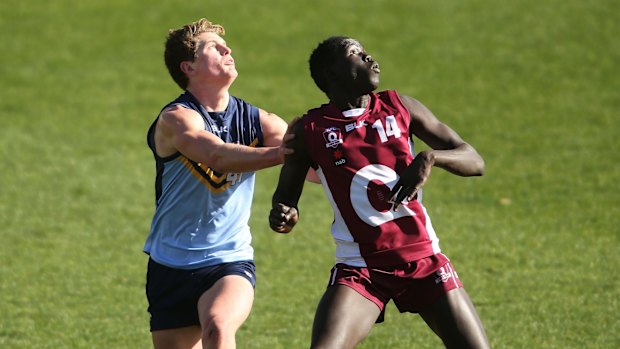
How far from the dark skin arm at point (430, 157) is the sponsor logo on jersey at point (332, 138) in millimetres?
362

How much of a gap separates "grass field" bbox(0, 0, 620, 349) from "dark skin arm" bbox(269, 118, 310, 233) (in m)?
2.63

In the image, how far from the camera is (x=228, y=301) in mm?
5660

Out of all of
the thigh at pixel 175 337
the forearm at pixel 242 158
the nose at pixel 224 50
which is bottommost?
the thigh at pixel 175 337

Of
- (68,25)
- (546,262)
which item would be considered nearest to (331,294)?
(546,262)

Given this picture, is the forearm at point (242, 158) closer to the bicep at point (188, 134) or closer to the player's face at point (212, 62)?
the bicep at point (188, 134)

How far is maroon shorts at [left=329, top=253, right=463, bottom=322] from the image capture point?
5.45m

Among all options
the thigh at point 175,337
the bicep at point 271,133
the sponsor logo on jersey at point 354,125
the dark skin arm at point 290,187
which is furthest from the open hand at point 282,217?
the thigh at point 175,337

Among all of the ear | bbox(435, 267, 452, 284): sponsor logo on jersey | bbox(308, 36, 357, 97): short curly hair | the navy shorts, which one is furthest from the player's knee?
the ear

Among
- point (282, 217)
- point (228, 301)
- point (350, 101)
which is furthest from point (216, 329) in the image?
point (350, 101)

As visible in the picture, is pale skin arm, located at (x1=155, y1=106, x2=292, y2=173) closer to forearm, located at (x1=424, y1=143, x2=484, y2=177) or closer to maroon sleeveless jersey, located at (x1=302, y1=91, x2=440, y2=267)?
maroon sleeveless jersey, located at (x1=302, y1=91, x2=440, y2=267)

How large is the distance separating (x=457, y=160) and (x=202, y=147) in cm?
134

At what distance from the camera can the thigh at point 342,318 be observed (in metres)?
5.22

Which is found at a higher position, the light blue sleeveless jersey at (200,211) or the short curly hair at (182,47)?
the short curly hair at (182,47)

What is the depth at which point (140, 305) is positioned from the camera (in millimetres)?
8953
